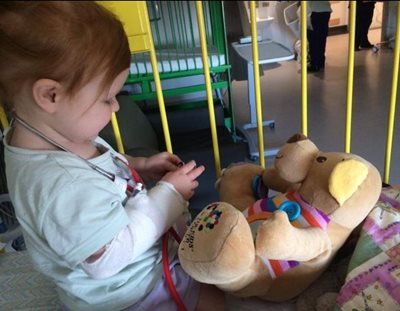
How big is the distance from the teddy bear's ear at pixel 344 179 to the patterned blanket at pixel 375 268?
0.11 meters

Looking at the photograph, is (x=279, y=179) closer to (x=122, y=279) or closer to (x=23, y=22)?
(x=122, y=279)

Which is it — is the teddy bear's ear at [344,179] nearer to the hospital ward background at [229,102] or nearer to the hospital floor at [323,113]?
the hospital ward background at [229,102]

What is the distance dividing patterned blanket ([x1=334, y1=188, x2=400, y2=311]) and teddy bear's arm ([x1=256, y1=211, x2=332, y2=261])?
93 mm

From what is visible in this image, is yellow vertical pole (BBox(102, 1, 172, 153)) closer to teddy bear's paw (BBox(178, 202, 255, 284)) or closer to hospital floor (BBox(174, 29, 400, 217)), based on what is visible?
teddy bear's paw (BBox(178, 202, 255, 284))

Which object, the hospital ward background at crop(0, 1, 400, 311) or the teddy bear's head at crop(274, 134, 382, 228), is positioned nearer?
the teddy bear's head at crop(274, 134, 382, 228)

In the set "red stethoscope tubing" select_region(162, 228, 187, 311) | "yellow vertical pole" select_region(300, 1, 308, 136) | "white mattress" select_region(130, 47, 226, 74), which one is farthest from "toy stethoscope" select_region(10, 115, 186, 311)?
"white mattress" select_region(130, 47, 226, 74)

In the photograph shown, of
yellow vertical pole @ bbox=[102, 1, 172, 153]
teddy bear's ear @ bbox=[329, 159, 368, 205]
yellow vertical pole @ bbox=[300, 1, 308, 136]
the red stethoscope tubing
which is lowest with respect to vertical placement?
the red stethoscope tubing

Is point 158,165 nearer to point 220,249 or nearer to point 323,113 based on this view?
point 220,249

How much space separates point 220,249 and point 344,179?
0.72ft

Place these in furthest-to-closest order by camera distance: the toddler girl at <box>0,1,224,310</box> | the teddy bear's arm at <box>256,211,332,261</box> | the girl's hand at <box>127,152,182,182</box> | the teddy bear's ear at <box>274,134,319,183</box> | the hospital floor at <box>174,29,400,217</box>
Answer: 1. the hospital floor at <box>174,29,400,217</box>
2. the girl's hand at <box>127,152,182,182</box>
3. the teddy bear's ear at <box>274,134,319,183</box>
4. the teddy bear's arm at <box>256,211,332,261</box>
5. the toddler girl at <box>0,1,224,310</box>

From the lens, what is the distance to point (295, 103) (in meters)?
2.64

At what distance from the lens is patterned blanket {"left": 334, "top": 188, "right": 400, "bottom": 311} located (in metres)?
→ 0.60

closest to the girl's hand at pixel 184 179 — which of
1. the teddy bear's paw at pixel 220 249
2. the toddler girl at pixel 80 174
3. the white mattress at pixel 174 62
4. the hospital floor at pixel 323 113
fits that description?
the toddler girl at pixel 80 174

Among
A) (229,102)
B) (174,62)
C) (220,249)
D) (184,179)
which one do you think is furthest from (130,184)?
(229,102)
